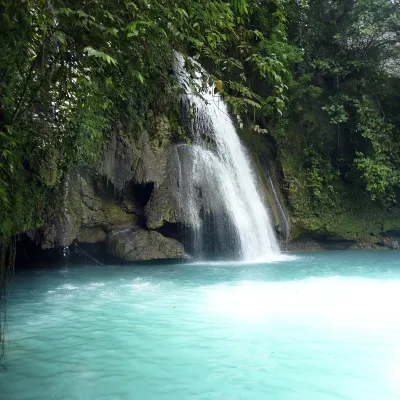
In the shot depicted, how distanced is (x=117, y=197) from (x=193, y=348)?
6764mm

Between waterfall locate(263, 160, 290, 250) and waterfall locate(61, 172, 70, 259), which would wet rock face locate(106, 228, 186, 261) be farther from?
waterfall locate(263, 160, 290, 250)

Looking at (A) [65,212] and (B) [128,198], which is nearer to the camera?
(A) [65,212]

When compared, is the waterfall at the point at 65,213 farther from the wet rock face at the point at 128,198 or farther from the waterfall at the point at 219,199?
the waterfall at the point at 219,199

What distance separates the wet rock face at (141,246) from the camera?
411 inches

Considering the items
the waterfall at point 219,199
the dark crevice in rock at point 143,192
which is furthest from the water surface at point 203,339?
the dark crevice in rock at point 143,192

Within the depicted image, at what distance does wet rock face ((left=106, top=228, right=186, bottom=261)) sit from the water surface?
74.6 inches

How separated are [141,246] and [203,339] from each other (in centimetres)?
602

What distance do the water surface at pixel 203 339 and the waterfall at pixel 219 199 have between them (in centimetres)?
275

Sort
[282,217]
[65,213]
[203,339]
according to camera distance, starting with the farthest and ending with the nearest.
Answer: [282,217] → [65,213] → [203,339]

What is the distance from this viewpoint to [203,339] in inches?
185

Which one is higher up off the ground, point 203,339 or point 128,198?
point 128,198

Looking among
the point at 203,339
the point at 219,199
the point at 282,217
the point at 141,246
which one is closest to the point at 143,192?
the point at 141,246

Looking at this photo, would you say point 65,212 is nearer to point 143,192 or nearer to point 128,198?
point 128,198

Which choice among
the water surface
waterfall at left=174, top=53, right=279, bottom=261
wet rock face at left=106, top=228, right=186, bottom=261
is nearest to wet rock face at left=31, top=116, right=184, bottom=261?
wet rock face at left=106, top=228, right=186, bottom=261
